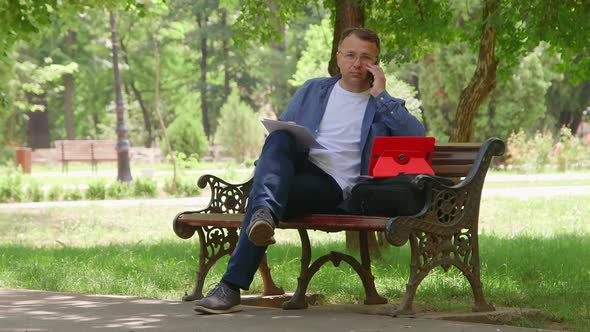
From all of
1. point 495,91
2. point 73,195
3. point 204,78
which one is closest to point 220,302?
point 73,195

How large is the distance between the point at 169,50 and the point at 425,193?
46422 millimetres

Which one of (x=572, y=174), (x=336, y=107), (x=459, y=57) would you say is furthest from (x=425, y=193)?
(x=459, y=57)

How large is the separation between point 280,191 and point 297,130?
38 centimetres

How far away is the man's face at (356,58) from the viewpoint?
590 centimetres

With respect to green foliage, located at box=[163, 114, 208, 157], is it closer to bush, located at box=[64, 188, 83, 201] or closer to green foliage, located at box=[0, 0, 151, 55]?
bush, located at box=[64, 188, 83, 201]

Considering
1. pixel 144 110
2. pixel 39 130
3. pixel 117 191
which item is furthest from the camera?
pixel 144 110

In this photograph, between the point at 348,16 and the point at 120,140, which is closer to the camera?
the point at 348,16

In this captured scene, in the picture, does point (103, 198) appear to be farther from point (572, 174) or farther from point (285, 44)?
point (285, 44)

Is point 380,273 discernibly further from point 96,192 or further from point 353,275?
point 96,192

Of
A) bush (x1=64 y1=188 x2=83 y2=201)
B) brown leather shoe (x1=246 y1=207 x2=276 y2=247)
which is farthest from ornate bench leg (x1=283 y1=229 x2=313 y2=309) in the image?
bush (x1=64 y1=188 x2=83 y2=201)

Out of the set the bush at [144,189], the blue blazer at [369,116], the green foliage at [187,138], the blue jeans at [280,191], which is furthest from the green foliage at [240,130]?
the blue jeans at [280,191]

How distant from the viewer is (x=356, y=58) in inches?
233

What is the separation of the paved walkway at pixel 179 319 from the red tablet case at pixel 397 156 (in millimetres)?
765

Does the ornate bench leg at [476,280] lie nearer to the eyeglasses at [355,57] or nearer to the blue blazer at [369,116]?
the blue blazer at [369,116]
